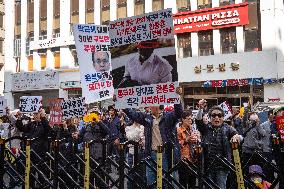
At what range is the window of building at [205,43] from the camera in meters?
28.5

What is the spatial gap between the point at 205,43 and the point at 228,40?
5.20 feet

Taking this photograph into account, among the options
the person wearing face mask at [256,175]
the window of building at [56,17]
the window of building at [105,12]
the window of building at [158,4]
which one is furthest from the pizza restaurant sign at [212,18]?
the person wearing face mask at [256,175]

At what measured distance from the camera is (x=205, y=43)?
28719 millimetres

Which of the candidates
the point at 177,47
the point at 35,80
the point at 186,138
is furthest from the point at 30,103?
the point at 35,80

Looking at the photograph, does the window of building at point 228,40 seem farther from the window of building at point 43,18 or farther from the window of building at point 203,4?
the window of building at point 43,18

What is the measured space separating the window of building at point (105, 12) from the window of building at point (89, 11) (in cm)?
99

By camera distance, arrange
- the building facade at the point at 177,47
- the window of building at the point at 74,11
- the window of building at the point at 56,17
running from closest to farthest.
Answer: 1. the building facade at the point at 177,47
2. the window of building at the point at 74,11
3. the window of building at the point at 56,17

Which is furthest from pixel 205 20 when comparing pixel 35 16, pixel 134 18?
pixel 134 18

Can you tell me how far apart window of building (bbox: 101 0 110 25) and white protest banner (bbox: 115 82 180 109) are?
89.4 feet

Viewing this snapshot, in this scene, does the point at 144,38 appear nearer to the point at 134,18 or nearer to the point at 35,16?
the point at 134,18

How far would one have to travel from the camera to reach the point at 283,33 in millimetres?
27312

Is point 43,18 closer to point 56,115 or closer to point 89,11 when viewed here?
point 89,11

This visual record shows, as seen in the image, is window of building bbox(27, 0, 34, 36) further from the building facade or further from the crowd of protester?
the crowd of protester

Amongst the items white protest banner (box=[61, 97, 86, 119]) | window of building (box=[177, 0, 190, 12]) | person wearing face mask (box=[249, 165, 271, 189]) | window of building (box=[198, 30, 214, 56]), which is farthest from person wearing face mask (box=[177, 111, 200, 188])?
window of building (box=[177, 0, 190, 12])
